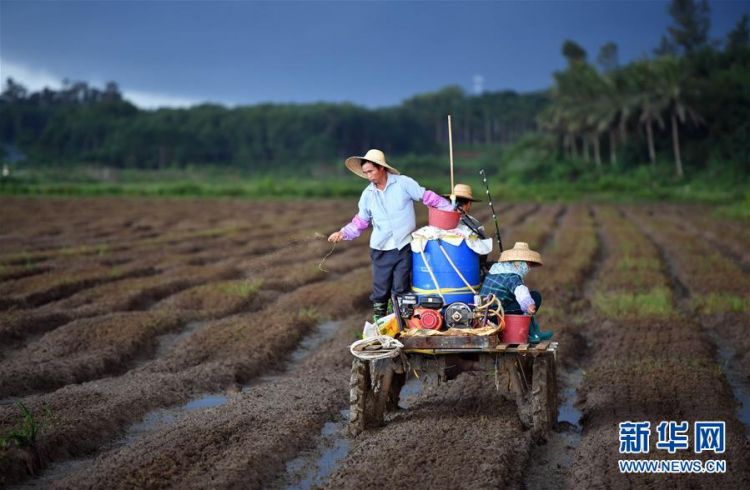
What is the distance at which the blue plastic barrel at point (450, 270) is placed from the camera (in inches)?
283

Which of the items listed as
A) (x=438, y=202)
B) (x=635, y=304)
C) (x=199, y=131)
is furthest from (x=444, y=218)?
(x=199, y=131)

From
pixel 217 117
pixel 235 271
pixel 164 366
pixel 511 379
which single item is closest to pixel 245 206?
pixel 235 271

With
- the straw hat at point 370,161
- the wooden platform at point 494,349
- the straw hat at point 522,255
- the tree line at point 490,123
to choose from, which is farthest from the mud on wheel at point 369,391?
the tree line at point 490,123

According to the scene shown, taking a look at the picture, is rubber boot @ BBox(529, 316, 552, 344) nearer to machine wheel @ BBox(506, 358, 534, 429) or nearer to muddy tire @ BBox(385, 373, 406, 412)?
machine wheel @ BBox(506, 358, 534, 429)

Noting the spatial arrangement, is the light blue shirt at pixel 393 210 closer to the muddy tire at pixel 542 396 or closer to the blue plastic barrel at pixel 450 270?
the blue plastic barrel at pixel 450 270

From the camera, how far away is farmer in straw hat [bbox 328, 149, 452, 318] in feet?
24.5

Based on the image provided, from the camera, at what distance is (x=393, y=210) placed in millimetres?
7508

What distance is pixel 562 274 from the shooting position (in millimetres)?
16984

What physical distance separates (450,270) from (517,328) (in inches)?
25.7

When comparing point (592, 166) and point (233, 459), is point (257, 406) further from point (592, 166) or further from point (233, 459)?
point (592, 166)

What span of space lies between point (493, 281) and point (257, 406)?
2.29m

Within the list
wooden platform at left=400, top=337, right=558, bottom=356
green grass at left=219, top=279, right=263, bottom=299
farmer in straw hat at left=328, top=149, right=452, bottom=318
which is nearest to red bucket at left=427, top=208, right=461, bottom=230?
farmer in straw hat at left=328, top=149, right=452, bottom=318

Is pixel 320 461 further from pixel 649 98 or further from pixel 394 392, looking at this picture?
pixel 649 98

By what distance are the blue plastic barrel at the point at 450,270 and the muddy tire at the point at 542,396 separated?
2.32 feet
